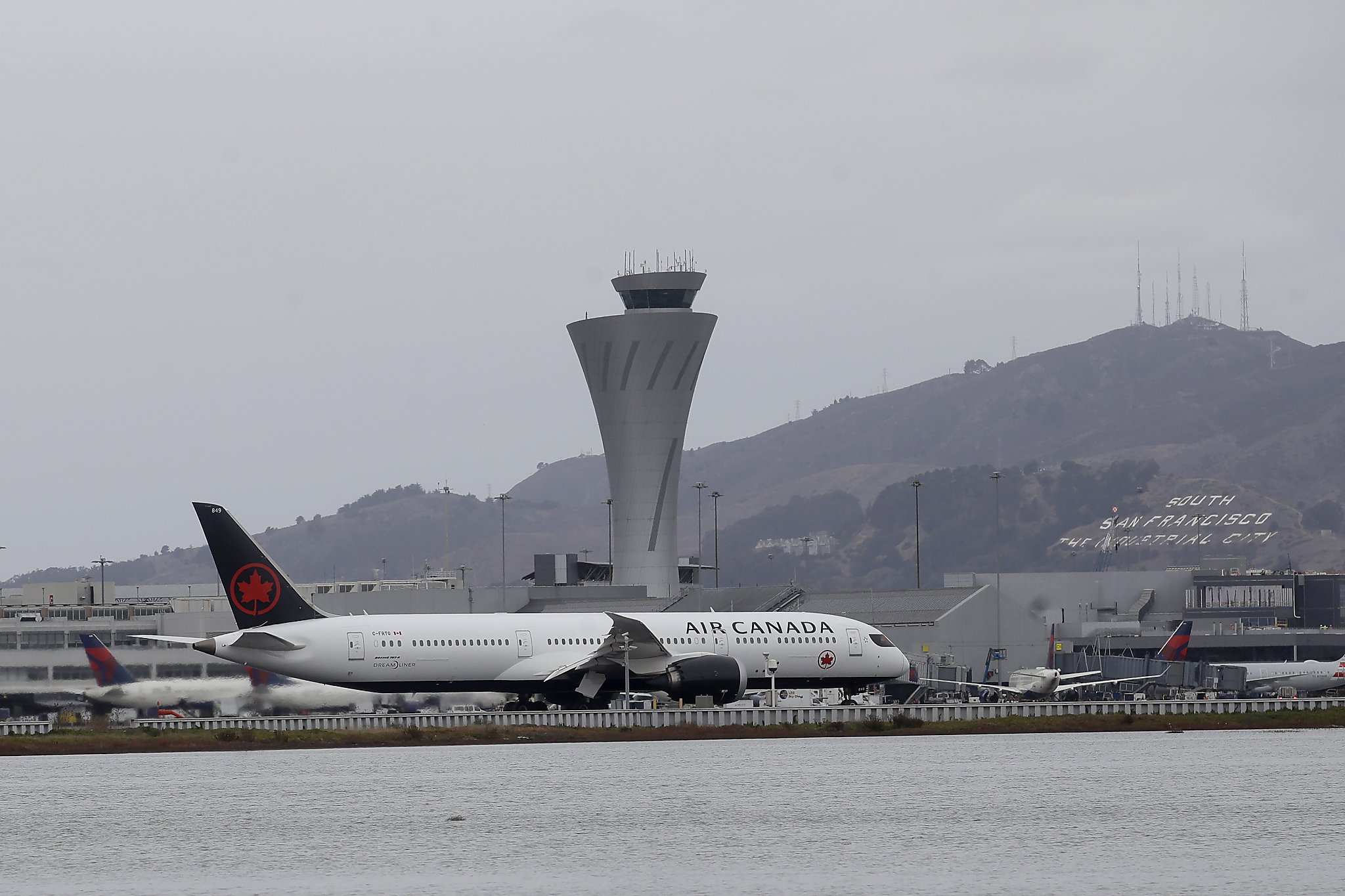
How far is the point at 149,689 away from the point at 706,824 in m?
43.9

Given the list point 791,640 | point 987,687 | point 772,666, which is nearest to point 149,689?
point 772,666

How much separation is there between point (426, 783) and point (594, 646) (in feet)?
63.9

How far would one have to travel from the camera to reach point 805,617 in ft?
298

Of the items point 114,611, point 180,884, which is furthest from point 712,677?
point 114,611

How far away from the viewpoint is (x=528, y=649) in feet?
278

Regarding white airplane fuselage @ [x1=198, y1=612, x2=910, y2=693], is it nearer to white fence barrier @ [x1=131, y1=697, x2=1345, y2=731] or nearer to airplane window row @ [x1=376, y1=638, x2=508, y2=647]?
airplane window row @ [x1=376, y1=638, x2=508, y2=647]

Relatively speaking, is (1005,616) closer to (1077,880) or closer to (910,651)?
(910,651)

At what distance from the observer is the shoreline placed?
3159 inches

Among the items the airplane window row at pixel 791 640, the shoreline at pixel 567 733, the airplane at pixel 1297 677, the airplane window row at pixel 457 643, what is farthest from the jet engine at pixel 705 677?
the airplane at pixel 1297 677

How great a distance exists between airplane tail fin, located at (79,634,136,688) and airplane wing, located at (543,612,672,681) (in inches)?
873

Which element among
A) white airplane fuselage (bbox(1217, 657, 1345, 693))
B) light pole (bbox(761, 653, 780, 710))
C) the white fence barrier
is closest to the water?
the white fence barrier

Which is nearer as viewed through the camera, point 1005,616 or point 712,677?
point 712,677

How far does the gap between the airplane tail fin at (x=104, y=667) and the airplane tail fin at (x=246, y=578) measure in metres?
10.6

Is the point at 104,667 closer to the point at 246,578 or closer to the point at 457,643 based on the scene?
the point at 246,578
